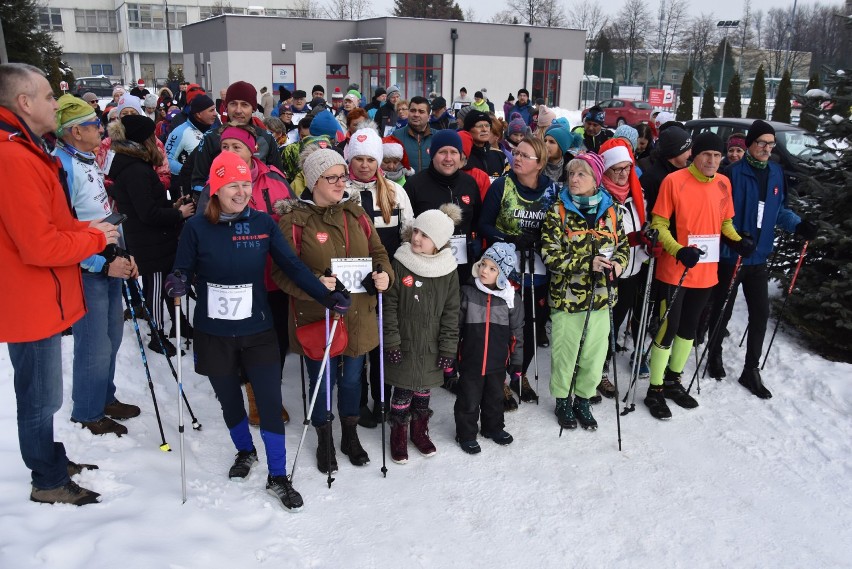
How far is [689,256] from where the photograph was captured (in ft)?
15.0

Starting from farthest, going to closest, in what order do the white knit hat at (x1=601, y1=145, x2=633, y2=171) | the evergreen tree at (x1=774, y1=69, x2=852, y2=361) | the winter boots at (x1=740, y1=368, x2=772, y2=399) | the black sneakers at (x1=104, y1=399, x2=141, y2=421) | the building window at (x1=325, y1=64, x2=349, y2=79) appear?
the building window at (x1=325, y1=64, x2=349, y2=79) → the evergreen tree at (x1=774, y1=69, x2=852, y2=361) → the winter boots at (x1=740, y1=368, x2=772, y2=399) → the white knit hat at (x1=601, y1=145, x2=633, y2=171) → the black sneakers at (x1=104, y1=399, x2=141, y2=421)

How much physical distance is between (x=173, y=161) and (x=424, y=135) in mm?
2651

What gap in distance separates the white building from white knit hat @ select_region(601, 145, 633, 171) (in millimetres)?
63088

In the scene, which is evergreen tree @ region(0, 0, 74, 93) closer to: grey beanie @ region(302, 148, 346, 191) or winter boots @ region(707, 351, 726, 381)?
grey beanie @ region(302, 148, 346, 191)

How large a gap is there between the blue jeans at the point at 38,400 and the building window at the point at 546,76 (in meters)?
36.1

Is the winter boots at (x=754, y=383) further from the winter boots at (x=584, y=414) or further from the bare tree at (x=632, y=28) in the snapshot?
the bare tree at (x=632, y=28)

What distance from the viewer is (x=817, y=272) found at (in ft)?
18.8

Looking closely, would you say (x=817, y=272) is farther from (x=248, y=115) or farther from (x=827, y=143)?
(x=248, y=115)

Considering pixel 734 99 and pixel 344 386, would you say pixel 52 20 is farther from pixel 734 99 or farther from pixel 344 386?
pixel 344 386

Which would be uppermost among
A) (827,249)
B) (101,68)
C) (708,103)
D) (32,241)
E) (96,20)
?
(96,20)

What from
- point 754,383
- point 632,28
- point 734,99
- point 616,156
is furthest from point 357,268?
point 632,28

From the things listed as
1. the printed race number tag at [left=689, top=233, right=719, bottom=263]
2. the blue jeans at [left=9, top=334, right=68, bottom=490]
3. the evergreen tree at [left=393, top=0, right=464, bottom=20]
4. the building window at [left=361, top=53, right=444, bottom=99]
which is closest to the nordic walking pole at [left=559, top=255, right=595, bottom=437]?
the printed race number tag at [left=689, top=233, right=719, bottom=263]

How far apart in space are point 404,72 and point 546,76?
933cm

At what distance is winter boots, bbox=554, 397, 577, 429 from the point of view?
15.5 ft
